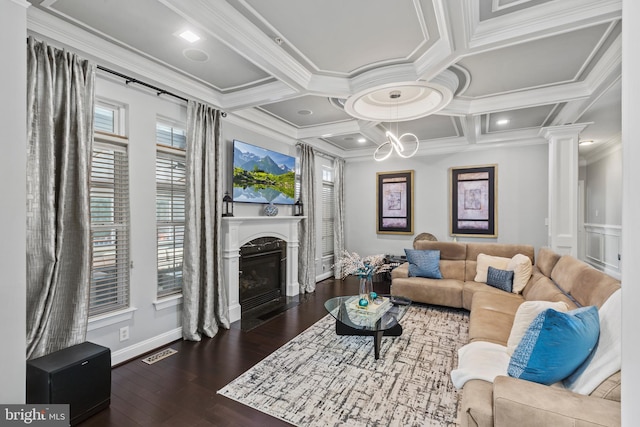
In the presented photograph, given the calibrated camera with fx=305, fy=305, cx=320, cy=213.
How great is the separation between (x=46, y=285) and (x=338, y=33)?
2901 mm

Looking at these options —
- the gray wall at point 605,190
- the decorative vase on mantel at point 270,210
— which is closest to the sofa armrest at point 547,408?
the decorative vase on mantel at point 270,210

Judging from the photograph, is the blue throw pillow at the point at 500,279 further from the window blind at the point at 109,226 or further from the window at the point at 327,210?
the window blind at the point at 109,226

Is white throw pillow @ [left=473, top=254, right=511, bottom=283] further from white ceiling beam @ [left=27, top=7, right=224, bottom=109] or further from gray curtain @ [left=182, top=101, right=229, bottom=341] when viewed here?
white ceiling beam @ [left=27, top=7, right=224, bottom=109]

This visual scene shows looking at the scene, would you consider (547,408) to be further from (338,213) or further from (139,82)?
(338,213)

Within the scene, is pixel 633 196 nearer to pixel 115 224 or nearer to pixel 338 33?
pixel 338 33

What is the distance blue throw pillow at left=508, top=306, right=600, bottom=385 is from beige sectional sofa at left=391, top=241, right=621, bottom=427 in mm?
104

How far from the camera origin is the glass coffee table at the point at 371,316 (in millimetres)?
2932

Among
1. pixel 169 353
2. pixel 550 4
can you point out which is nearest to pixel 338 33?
pixel 550 4

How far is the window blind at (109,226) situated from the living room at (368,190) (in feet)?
0.36

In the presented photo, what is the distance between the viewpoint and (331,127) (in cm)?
486

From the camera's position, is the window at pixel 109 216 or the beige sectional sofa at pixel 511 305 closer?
the beige sectional sofa at pixel 511 305

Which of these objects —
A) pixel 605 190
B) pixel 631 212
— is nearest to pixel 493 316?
pixel 631 212

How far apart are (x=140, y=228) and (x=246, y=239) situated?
1.44 m

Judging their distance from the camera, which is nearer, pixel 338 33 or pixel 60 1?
pixel 60 1
